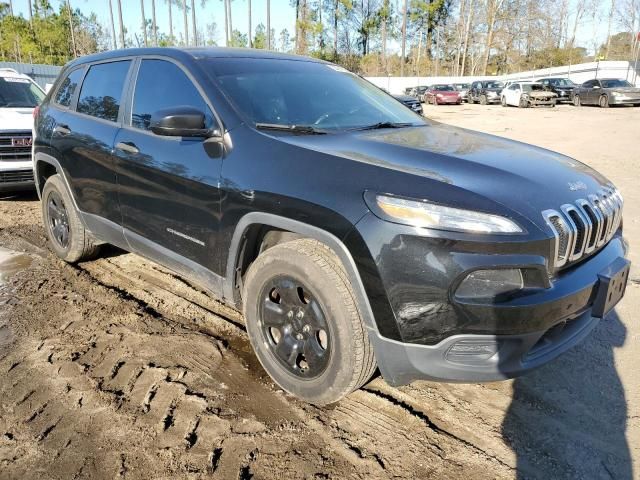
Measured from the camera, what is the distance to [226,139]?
277 centimetres

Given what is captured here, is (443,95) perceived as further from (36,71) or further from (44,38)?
(44,38)

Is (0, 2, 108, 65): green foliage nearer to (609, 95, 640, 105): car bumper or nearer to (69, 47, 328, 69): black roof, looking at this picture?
(609, 95, 640, 105): car bumper

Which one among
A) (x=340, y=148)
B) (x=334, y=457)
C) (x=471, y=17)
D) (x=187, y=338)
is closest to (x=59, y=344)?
(x=187, y=338)

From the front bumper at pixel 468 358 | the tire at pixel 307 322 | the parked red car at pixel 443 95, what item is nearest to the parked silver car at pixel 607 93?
the parked red car at pixel 443 95

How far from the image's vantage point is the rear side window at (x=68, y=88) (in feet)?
14.2

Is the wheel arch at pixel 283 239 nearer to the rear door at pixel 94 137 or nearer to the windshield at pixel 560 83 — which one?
the rear door at pixel 94 137

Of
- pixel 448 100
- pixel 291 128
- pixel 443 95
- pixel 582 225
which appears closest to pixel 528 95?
pixel 448 100

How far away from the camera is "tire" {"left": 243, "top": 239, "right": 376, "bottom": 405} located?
2326 millimetres

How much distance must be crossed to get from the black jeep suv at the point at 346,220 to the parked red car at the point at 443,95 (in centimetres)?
3340

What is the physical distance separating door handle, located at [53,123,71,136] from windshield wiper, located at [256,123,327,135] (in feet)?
7.05

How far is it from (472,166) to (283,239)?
1.04 metres

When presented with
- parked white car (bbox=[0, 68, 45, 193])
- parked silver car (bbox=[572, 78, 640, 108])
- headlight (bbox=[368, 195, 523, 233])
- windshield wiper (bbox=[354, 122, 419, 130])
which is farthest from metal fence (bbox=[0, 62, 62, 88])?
parked silver car (bbox=[572, 78, 640, 108])

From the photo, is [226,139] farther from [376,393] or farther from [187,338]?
[376,393]

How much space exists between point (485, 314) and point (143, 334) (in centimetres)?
229
